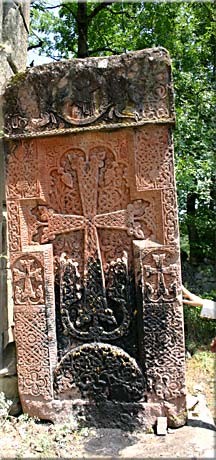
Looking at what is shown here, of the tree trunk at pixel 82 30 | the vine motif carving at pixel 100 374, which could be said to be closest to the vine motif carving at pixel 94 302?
the vine motif carving at pixel 100 374

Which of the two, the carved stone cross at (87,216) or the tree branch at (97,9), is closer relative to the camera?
the carved stone cross at (87,216)

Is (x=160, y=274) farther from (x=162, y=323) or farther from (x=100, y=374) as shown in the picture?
(x=100, y=374)

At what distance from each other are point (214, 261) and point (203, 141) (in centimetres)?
291

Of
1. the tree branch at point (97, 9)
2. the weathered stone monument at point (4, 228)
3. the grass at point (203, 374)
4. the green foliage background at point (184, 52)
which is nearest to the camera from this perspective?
the weathered stone monument at point (4, 228)

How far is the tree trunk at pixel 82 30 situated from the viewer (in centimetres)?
850

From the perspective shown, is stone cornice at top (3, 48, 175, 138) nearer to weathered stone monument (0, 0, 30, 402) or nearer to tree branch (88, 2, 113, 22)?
weathered stone monument (0, 0, 30, 402)

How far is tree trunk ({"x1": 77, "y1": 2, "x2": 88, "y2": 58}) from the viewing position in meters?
8.50

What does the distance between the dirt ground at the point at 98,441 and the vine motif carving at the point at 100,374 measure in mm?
230

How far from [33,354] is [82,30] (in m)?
7.26

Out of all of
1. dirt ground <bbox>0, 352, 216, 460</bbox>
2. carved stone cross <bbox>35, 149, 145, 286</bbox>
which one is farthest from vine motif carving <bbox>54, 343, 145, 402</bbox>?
carved stone cross <bbox>35, 149, 145, 286</bbox>

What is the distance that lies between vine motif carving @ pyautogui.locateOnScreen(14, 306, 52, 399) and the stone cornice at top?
1304 millimetres

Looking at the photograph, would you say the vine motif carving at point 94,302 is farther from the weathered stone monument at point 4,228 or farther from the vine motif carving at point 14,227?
the weathered stone monument at point 4,228

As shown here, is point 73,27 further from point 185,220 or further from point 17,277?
point 17,277

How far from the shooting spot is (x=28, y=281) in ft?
10.6
